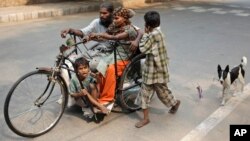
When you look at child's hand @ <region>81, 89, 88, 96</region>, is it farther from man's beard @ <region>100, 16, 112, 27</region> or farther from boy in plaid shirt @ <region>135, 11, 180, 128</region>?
man's beard @ <region>100, 16, 112, 27</region>

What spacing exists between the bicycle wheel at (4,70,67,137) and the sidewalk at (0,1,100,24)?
673 centimetres

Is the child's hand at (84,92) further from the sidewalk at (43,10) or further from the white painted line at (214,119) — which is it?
the sidewalk at (43,10)

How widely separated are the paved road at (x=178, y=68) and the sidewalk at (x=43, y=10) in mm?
531

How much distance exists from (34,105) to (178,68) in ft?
10.5

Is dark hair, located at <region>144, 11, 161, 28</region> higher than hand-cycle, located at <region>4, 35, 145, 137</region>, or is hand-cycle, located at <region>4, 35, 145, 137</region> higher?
dark hair, located at <region>144, 11, 161, 28</region>

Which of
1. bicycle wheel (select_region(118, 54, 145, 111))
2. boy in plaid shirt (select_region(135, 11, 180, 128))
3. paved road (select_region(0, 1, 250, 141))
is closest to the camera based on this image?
boy in plaid shirt (select_region(135, 11, 180, 128))

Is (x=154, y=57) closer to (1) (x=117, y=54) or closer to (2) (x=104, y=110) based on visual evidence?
(1) (x=117, y=54)

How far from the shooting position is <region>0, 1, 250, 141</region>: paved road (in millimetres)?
4027

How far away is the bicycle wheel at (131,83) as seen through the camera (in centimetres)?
429

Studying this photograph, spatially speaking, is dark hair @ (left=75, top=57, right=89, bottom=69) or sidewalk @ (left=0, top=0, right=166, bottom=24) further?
sidewalk @ (left=0, top=0, right=166, bottom=24)

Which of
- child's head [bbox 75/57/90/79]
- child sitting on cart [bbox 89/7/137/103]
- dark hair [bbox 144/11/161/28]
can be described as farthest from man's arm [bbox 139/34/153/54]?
child's head [bbox 75/57/90/79]

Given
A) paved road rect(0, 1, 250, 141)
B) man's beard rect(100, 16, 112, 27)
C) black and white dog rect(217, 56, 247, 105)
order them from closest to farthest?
1. paved road rect(0, 1, 250, 141)
2. man's beard rect(100, 16, 112, 27)
3. black and white dog rect(217, 56, 247, 105)

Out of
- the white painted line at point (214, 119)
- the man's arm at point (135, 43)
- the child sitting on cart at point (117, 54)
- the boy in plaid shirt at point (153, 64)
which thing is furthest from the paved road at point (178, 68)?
the man's arm at point (135, 43)

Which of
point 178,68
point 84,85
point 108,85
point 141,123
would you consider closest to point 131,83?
point 108,85
